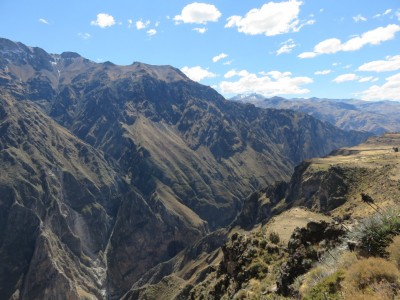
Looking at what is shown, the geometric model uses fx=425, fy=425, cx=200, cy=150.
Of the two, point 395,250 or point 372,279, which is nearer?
point 372,279

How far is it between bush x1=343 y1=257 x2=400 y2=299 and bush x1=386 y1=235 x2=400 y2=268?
703mm

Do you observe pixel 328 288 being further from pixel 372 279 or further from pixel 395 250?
pixel 395 250

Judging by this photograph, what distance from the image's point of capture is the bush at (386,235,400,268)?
1565cm

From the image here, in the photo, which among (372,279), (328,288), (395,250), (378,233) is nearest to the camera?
(372,279)

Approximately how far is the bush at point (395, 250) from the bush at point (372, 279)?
70 cm

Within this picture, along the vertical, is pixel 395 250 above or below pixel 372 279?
above

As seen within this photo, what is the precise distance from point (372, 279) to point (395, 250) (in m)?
2.29

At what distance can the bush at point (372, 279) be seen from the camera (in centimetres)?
1365

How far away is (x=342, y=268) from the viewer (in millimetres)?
16469

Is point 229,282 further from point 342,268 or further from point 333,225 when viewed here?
point 342,268

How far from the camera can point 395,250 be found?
16.0 m

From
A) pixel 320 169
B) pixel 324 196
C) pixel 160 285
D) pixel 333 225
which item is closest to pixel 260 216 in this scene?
pixel 320 169

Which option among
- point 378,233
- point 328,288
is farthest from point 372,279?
point 378,233

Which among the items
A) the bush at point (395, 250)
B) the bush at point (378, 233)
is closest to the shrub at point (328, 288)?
the bush at point (395, 250)
